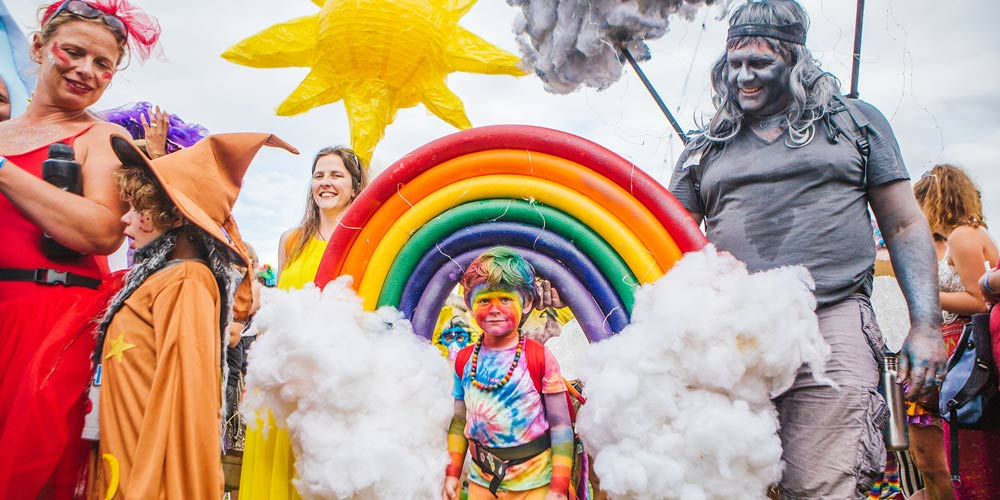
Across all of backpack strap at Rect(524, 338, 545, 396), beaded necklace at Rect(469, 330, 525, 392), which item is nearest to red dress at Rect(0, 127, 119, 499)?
beaded necklace at Rect(469, 330, 525, 392)

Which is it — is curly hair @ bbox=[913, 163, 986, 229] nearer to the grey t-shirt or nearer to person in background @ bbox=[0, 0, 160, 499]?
the grey t-shirt

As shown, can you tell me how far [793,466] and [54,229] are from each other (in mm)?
2487

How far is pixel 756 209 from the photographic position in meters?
2.27

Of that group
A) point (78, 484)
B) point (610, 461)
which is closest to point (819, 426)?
point (610, 461)

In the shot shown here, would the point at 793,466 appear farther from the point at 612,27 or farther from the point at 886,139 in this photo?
the point at 612,27

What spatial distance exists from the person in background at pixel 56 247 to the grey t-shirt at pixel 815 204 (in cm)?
223

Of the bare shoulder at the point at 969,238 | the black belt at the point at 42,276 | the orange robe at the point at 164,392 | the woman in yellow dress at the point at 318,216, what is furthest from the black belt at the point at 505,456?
the bare shoulder at the point at 969,238

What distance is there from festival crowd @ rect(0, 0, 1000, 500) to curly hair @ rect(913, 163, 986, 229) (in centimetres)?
191

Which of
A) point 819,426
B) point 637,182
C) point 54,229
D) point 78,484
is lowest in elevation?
point 78,484

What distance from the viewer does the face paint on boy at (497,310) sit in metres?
2.24

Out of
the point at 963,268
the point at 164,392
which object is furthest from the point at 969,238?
the point at 164,392

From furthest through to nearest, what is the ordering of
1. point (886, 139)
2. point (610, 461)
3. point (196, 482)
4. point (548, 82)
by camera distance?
point (548, 82) → point (886, 139) → point (196, 482) → point (610, 461)

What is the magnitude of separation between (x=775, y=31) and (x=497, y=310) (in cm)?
139

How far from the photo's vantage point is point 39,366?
2.13m
